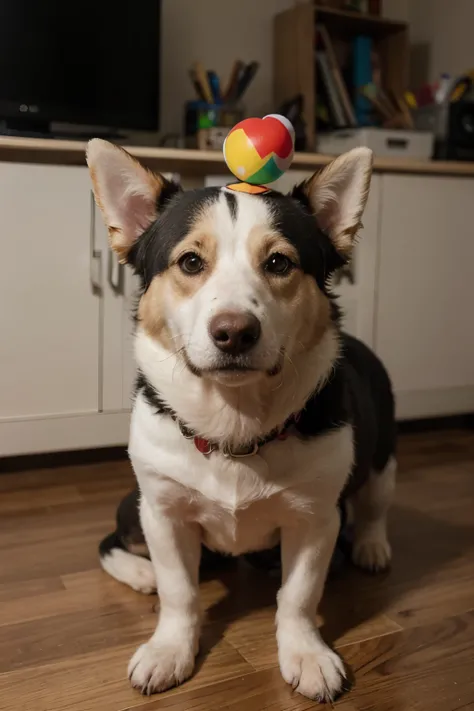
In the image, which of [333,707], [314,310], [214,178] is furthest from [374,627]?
[214,178]

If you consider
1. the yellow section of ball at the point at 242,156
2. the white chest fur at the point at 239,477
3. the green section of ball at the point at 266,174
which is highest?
the yellow section of ball at the point at 242,156

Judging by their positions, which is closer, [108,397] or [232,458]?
[232,458]

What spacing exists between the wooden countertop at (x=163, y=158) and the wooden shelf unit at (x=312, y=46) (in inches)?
17.4

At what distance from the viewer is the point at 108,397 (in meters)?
2.37

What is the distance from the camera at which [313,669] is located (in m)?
1.21

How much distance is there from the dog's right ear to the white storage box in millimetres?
1764

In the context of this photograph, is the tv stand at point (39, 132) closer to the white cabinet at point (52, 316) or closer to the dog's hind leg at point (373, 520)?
the white cabinet at point (52, 316)

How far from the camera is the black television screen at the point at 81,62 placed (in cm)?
239

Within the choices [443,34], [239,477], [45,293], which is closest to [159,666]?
[239,477]

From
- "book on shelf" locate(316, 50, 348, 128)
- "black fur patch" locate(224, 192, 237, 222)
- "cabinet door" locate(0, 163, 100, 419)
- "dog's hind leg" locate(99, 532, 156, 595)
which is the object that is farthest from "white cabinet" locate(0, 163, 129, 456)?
"book on shelf" locate(316, 50, 348, 128)

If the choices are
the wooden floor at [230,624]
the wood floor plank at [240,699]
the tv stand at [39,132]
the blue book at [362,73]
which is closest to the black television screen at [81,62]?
the tv stand at [39,132]

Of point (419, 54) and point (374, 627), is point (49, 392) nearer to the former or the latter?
point (374, 627)

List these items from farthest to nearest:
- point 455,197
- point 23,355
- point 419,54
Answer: point 419,54, point 455,197, point 23,355

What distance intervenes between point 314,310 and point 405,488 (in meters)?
1.25
